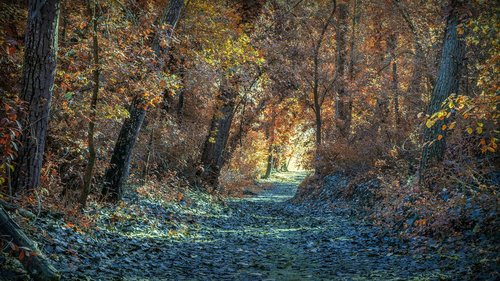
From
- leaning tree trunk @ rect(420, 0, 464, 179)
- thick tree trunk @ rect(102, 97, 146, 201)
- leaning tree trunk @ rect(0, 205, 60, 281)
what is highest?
leaning tree trunk @ rect(420, 0, 464, 179)

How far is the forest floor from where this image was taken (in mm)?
6793

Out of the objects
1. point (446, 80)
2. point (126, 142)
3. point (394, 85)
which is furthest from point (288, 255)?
point (394, 85)

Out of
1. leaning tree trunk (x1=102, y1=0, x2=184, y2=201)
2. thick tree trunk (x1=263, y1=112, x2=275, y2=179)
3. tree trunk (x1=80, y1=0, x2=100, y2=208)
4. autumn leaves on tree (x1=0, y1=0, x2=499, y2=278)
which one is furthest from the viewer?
thick tree trunk (x1=263, y1=112, x2=275, y2=179)

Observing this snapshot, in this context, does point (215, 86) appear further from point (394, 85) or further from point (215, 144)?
point (394, 85)

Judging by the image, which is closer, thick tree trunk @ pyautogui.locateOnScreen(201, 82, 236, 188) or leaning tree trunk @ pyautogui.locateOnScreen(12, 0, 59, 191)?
leaning tree trunk @ pyautogui.locateOnScreen(12, 0, 59, 191)

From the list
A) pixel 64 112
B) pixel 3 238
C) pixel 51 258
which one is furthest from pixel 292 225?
pixel 3 238

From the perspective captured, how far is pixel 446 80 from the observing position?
11.3 m

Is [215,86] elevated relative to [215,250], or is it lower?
elevated

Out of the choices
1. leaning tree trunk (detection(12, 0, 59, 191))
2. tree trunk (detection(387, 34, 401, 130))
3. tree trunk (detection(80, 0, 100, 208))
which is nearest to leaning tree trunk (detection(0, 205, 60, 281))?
leaning tree trunk (detection(12, 0, 59, 191))

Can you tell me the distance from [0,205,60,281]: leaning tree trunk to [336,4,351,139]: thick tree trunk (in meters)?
20.8

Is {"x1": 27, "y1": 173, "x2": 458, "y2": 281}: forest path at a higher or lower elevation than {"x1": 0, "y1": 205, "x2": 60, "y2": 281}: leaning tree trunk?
lower

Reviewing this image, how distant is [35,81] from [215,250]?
504cm

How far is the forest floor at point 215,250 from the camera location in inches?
267

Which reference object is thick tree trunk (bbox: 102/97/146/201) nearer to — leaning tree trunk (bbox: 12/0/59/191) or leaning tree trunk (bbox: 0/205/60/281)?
leaning tree trunk (bbox: 12/0/59/191)
